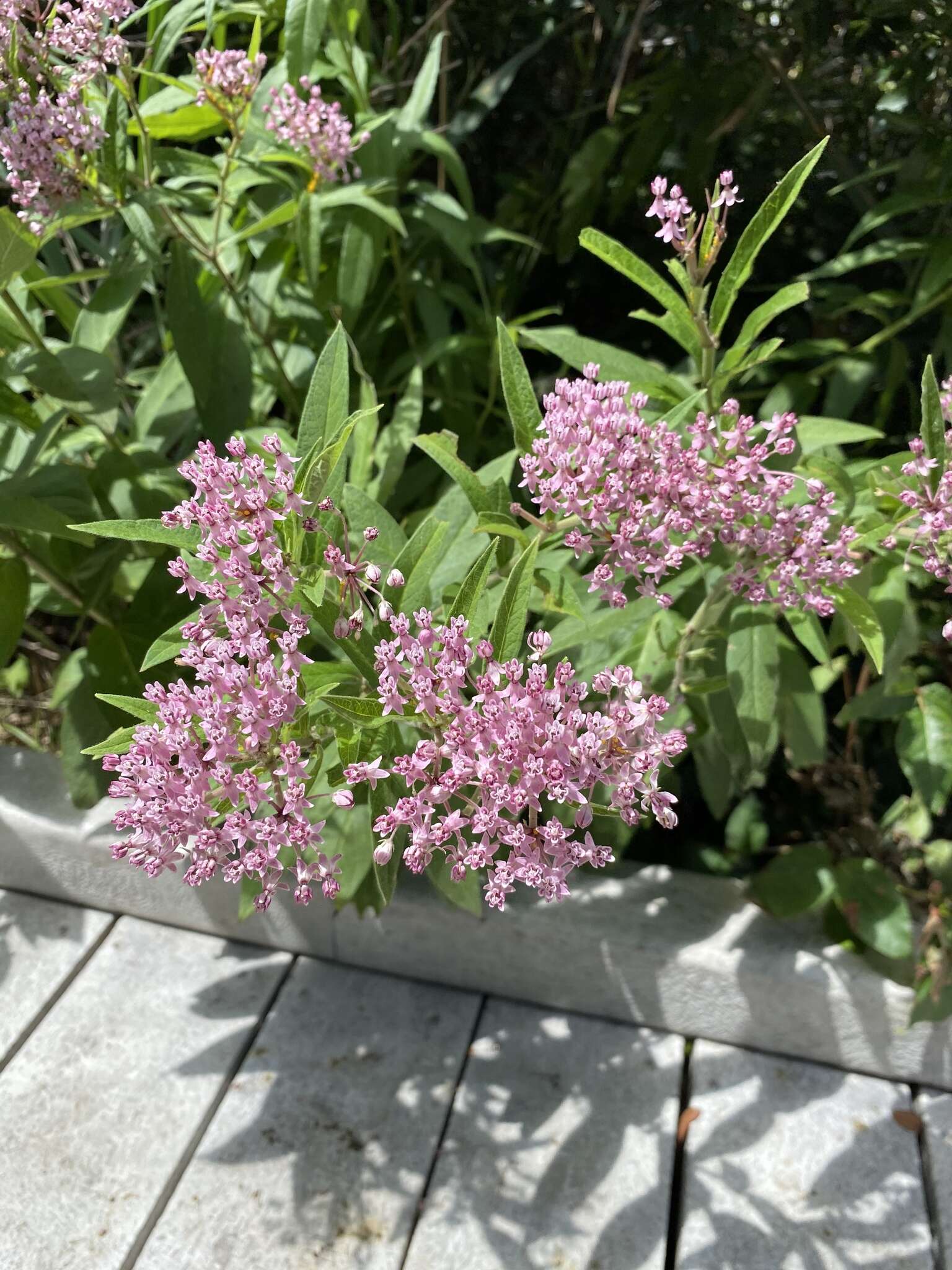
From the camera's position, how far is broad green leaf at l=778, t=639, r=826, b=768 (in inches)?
56.8

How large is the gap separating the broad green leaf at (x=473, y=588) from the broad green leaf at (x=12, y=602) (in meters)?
0.70

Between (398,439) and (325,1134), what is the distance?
2.99 feet

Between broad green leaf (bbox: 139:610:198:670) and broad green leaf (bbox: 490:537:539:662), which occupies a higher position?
broad green leaf (bbox: 139:610:198:670)

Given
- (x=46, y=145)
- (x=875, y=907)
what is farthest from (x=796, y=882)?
(x=46, y=145)

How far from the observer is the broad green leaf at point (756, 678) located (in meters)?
1.26

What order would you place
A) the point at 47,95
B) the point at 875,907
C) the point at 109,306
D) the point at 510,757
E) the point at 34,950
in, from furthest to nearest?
the point at 34,950 → the point at 875,907 → the point at 109,306 → the point at 47,95 → the point at 510,757

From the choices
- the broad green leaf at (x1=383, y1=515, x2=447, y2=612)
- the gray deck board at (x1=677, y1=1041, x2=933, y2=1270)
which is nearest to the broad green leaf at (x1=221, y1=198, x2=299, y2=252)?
the broad green leaf at (x1=383, y1=515, x2=447, y2=612)

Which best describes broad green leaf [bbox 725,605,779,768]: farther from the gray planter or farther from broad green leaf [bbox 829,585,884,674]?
the gray planter

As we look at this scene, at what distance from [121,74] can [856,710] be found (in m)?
1.13

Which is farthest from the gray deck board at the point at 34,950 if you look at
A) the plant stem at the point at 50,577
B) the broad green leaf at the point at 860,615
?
the broad green leaf at the point at 860,615

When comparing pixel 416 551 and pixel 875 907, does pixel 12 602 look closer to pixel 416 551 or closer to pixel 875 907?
pixel 416 551

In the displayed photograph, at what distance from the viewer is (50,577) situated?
4.80 ft

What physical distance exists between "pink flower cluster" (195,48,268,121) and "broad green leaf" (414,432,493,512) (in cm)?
44

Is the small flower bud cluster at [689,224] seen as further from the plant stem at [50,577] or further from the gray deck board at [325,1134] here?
the gray deck board at [325,1134]
